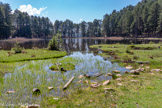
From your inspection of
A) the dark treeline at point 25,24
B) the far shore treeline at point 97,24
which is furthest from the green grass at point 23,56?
the dark treeline at point 25,24

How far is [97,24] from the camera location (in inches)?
5276

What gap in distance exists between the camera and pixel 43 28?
12344 centimetres

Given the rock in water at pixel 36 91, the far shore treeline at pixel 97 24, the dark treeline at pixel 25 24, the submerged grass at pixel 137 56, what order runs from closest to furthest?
1. the rock in water at pixel 36 91
2. the submerged grass at pixel 137 56
3. the far shore treeline at pixel 97 24
4. the dark treeline at pixel 25 24

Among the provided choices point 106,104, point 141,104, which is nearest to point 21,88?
point 106,104

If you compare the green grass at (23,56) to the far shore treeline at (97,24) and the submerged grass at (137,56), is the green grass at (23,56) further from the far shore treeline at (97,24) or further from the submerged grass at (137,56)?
the far shore treeline at (97,24)

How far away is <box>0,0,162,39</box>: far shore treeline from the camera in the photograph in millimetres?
78531

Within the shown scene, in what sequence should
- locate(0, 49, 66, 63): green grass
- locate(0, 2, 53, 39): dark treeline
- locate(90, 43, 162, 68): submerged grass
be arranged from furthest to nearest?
locate(0, 2, 53, 39): dark treeline < locate(0, 49, 66, 63): green grass < locate(90, 43, 162, 68): submerged grass

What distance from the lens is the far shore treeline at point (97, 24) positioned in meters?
78.5

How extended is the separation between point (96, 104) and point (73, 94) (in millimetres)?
1813

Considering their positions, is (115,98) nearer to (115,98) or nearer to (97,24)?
(115,98)

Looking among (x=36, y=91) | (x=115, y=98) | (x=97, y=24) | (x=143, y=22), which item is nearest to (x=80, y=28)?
(x=97, y=24)

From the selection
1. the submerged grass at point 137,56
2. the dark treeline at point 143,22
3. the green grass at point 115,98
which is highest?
the dark treeline at point 143,22

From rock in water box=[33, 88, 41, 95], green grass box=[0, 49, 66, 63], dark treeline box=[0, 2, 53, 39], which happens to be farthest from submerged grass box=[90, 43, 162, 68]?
dark treeline box=[0, 2, 53, 39]

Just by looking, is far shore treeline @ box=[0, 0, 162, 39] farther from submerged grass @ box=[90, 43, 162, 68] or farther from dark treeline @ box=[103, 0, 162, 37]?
submerged grass @ box=[90, 43, 162, 68]
